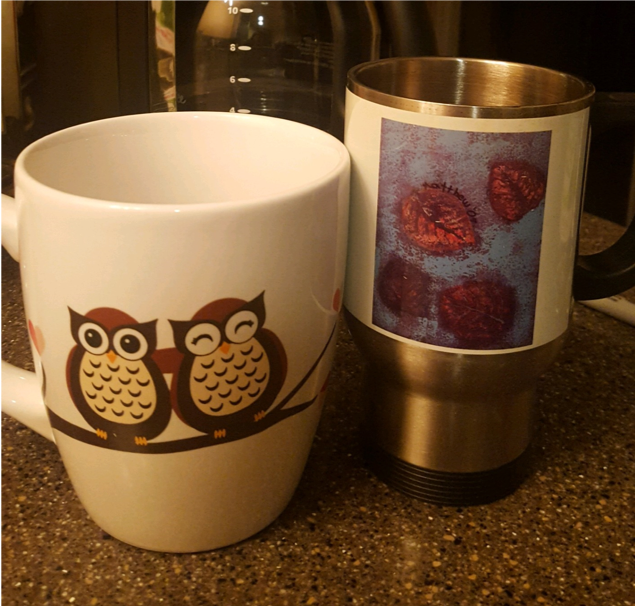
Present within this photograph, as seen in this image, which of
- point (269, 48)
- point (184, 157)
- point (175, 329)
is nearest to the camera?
point (175, 329)

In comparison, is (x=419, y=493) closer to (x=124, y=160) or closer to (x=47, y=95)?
(x=124, y=160)

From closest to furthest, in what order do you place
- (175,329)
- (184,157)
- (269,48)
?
(175,329), (184,157), (269,48)

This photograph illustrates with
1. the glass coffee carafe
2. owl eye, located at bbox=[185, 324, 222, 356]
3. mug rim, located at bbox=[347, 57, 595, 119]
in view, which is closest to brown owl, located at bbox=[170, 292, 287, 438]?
owl eye, located at bbox=[185, 324, 222, 356]

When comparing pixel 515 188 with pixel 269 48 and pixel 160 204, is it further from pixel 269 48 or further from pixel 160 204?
pixel 269 48

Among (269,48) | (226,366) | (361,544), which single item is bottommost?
(361,544)

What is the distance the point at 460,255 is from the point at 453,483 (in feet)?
0.42

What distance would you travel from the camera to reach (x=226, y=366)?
0.32 metres

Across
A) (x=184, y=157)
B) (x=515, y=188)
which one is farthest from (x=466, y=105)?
(x=184, y=157)

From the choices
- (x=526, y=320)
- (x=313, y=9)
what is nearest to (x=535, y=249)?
(x=526, y=320)

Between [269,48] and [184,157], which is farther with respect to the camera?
[269,48]

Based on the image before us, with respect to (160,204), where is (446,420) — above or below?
below

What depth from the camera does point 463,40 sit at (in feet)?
1.99

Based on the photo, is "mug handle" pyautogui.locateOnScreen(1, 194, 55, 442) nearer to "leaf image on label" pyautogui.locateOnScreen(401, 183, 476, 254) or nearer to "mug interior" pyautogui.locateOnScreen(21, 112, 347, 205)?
"mug interior" pyautogui.locateOnScreen(21, 112, 347, 205)

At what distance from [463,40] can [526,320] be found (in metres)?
0.33
